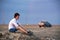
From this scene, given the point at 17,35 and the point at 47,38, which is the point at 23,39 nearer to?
the point at 17,35

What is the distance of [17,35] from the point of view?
8430 mm

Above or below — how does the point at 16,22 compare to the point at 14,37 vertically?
above

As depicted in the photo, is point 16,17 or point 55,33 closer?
point 16,17

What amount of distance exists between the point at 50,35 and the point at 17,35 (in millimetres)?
1693

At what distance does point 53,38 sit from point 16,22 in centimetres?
192

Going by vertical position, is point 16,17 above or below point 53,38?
above

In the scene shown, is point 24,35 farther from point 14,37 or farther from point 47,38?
point 47,38

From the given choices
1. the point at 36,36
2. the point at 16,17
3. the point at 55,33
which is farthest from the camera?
the point at 55,33

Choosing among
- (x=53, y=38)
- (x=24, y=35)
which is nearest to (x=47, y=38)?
(x=53, y=38)

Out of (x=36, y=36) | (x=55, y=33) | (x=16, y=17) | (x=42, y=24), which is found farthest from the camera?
(x=42, y=24)

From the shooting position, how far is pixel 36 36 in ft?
29.4

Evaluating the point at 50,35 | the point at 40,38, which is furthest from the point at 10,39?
the point at 50,35

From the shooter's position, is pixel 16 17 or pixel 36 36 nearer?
pixel 16 17

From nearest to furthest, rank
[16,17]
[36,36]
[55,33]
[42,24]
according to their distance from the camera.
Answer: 1. [16,17]
2. [36,36]
3. [55,33]
4. [42,24]
